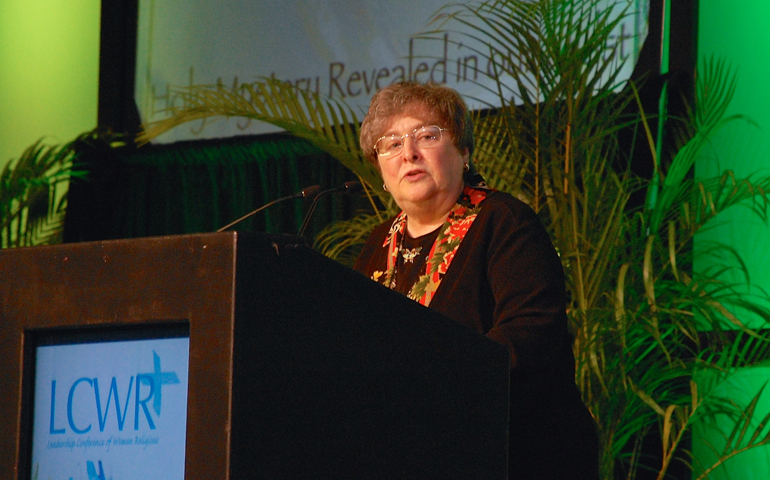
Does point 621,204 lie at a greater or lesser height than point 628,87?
lesser

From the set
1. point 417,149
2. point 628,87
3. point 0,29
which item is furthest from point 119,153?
point 417,149

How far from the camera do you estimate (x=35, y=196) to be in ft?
14.2

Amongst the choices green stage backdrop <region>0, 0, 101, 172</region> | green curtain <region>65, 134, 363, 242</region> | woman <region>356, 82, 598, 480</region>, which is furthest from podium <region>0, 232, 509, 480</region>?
green stage backdrop <region>0, 0, 101, 172</region>

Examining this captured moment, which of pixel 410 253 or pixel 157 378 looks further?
pixel 410 253

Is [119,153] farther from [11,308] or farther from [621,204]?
[11,308]

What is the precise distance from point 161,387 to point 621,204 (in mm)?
1904

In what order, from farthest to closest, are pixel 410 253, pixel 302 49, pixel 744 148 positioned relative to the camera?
pixel 302 49
pixel 744 148
pixel 410 253

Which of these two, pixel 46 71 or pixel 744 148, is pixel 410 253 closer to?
pixel 744 148

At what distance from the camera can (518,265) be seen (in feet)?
5.29

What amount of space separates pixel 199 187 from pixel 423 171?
7.92 feet

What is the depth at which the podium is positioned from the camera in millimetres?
871

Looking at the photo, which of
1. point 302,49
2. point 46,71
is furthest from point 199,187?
point 46,71

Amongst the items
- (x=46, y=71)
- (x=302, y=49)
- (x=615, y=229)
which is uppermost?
(x=46, y=71)

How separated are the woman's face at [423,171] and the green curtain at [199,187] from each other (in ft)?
5.65
